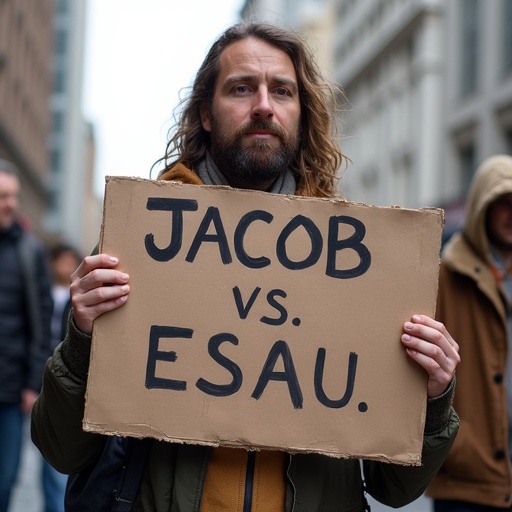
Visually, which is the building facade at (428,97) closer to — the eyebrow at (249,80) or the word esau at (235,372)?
the eyebrow at (249,80)

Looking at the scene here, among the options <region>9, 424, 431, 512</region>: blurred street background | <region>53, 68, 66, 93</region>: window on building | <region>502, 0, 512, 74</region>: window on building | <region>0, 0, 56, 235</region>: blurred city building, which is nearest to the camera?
<region>9, 424, 431, 512</region>: blurred street background

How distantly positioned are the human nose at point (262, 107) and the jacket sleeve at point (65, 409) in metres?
0.65

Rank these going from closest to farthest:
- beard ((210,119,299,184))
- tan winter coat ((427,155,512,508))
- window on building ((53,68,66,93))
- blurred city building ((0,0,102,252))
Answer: beard ((210,119,299,184))
tan winter coat ((427,155,512,508))
blurred city building ((0,0,102,252))
window on building ((53,68,66,93))

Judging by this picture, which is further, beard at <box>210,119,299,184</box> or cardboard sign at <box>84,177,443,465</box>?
beard at <box>210,119,299,184</box>

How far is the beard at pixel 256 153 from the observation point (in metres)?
2.33

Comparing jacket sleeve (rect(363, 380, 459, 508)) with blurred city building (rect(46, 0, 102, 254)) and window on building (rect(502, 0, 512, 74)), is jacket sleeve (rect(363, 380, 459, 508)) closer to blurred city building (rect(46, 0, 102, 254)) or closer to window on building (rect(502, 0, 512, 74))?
window on building (rect(502, 0, 512, 74))

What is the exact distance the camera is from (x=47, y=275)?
5.25m

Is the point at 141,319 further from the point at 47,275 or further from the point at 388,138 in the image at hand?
the point at 388,138

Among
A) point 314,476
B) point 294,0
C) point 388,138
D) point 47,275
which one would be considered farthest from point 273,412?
point 294,0

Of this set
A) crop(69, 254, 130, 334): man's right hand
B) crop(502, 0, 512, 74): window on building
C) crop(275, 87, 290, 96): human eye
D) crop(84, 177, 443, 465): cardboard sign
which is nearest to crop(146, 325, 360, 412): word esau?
crop(84, 177, 443, 465): cardboard sign

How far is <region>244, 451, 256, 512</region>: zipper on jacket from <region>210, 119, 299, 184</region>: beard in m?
0.66

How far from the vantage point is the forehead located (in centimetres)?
243

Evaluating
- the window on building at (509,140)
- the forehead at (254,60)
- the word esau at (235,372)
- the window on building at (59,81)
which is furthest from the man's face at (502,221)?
the window on building at (59,81)

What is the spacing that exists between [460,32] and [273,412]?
2477 cm
